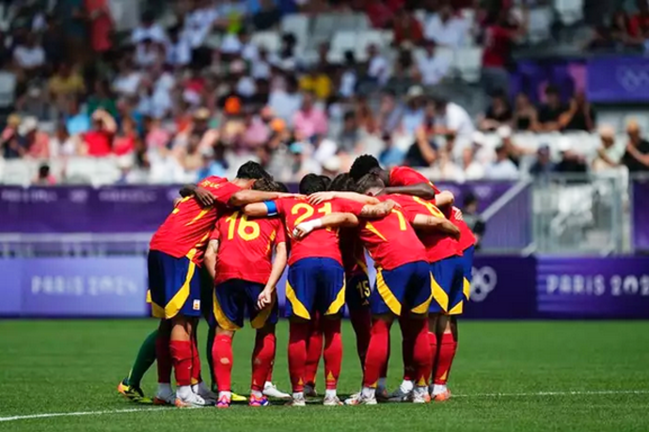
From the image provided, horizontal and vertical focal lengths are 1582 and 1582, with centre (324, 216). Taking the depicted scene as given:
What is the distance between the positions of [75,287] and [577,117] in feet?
31.4

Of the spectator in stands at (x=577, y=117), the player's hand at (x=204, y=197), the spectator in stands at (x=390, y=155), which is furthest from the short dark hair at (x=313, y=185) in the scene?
the spectator in stands at (x=577, y=117)

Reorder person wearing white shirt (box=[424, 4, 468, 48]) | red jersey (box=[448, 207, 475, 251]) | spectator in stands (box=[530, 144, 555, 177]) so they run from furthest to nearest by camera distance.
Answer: person wearing white shirt (box=[424, 4, 468, 48]) → spectator in stands (box=[530, 144, 555, 177]) → red jersey (box=[448, 207, 475, 251])

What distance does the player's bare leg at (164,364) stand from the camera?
46.8 feet

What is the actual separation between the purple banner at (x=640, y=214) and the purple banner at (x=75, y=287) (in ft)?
27.3

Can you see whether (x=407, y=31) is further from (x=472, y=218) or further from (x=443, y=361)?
(x=443, y=361)

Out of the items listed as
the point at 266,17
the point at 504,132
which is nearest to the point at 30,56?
the point at 266,17

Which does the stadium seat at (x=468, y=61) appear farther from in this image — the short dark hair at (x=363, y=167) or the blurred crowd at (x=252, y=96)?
the short dark hair at (x=363, y=167)

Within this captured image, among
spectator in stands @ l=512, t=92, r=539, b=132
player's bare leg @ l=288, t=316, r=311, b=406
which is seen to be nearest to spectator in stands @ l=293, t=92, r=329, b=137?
spectator in stands @ l=512, t=92, r=539, b=132

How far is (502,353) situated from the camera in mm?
20344

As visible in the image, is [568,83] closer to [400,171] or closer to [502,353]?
[502,353]

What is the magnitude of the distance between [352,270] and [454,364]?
4.59 m

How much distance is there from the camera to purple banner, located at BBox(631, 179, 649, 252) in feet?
83.7

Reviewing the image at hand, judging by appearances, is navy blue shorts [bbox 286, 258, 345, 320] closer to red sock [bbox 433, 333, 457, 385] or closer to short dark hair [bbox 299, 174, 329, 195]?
short dark hair [bbox 299, 174, 329, 195]

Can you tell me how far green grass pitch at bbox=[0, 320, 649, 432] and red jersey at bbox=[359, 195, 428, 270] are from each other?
1.27 meters
